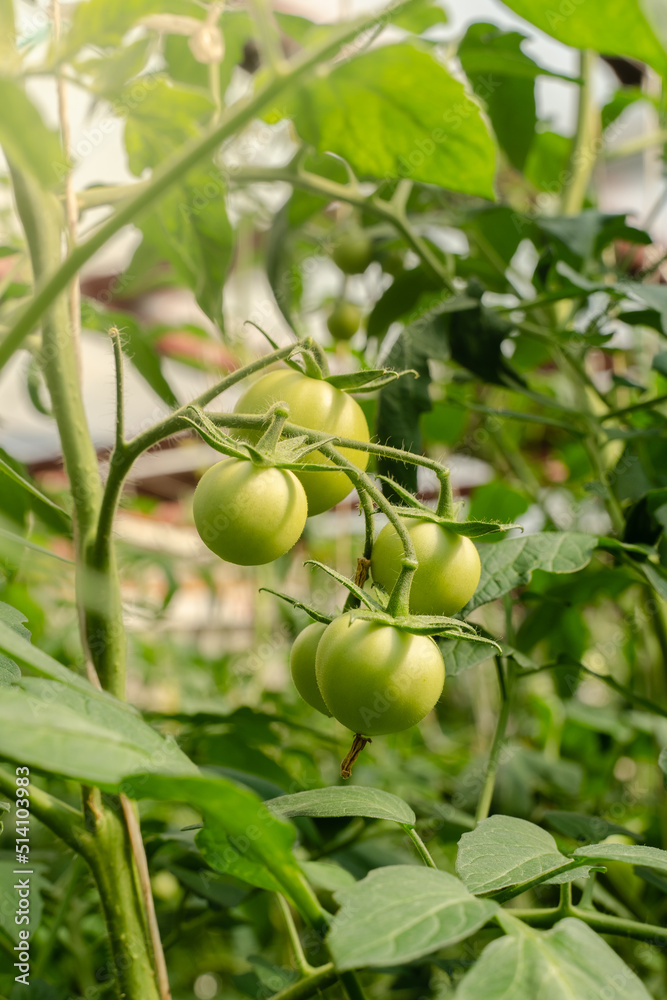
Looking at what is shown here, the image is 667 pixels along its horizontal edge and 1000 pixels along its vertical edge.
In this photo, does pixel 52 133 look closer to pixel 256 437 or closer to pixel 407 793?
pixel 256 437

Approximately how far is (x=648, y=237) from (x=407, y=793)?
1.85ft

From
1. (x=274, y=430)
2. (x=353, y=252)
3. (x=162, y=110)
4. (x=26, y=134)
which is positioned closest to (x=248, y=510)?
(x=274, y=430)

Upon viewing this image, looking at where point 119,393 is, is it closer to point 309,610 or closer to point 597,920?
point 309,610

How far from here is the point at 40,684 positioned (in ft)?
0.99

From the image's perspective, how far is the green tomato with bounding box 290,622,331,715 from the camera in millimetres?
374

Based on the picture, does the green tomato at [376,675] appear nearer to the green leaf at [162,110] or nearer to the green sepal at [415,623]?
the green sepal at [415,623]

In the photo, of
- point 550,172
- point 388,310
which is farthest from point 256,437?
point 550,172

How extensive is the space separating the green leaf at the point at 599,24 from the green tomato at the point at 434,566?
22 cm

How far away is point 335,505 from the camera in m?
0.40

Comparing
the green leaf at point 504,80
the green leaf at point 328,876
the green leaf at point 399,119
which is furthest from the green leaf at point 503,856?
the green leaf at point 504,80

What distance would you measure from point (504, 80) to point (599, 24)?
1.39 feet

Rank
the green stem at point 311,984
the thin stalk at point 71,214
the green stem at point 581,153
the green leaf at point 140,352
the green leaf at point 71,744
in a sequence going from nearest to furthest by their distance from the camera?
1. the green leaf at point 71,744
2. the green stem at point 311,984
3. the thin stalk at point 71,214
4. the green leaf at point 140,352
5. the green stem at point 581,153

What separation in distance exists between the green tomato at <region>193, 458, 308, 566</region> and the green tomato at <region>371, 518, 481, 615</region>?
51 mm

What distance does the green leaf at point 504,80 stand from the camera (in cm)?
64
